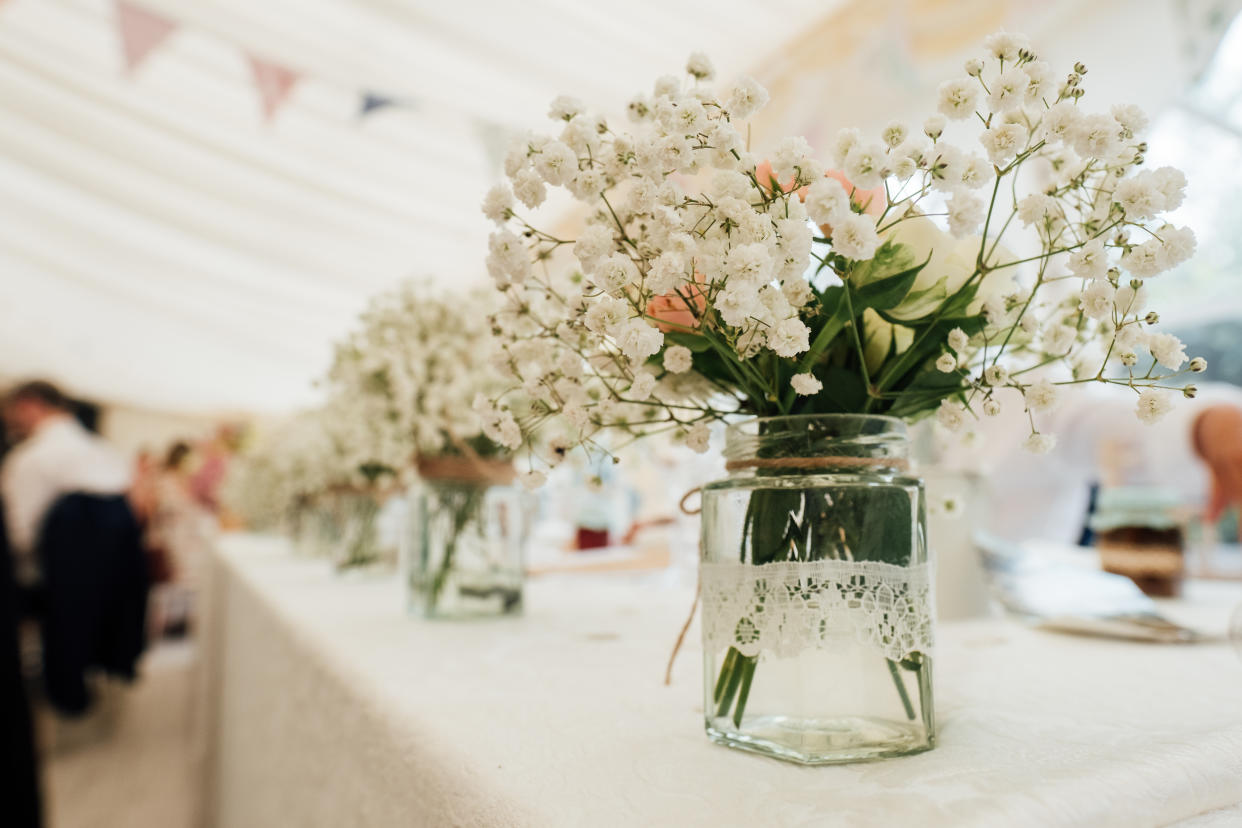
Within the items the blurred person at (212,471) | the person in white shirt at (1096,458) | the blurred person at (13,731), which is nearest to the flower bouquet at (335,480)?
the blurred person at (13,731)

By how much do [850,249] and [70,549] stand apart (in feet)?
13.1

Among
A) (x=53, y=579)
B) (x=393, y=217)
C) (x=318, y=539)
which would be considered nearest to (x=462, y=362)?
(x=318, y=539)

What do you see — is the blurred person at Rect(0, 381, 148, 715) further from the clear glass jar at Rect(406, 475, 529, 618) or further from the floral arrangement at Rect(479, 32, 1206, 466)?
the floral arrangement at Rect(479, 32, 1206, 466)

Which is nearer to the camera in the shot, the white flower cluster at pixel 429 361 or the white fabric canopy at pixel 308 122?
the white flower cluster at pixel 429 361

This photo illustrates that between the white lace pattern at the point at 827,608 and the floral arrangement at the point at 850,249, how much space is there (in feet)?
0.30

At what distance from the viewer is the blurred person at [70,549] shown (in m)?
3.41

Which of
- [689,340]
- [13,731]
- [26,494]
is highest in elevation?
[689,340]

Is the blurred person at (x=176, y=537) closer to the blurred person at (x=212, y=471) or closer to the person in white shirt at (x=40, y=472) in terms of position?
the blurred person at (x=212, y=471)

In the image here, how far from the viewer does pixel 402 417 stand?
101 cm

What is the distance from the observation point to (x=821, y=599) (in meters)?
0.41

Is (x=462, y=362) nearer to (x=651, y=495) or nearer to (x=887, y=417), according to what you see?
(x=887, y=417)

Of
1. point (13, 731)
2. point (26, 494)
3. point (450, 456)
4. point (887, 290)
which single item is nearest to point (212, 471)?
point (26, 494)

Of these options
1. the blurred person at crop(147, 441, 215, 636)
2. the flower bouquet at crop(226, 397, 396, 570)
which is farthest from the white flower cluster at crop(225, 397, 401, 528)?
the blurred person at crop(147, 441, 215, 636)

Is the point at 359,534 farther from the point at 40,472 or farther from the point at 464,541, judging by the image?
the point at 40,472
